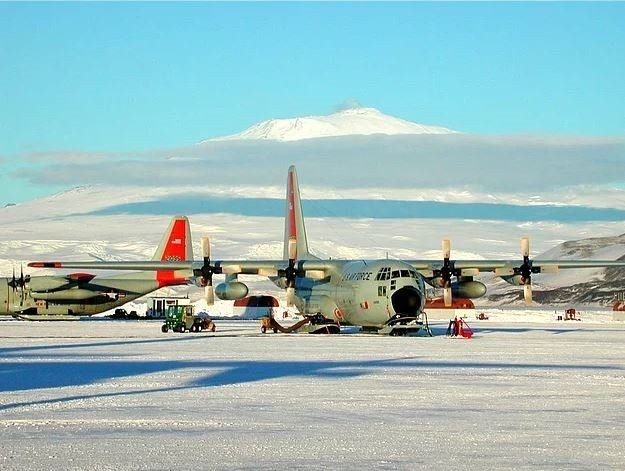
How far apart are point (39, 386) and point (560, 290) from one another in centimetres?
14378

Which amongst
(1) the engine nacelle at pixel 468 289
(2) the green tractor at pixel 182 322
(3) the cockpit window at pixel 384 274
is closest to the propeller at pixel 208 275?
(2) the green tractor at pixel 182 322

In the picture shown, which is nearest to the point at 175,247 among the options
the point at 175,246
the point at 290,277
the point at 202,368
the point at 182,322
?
the point at 175,246

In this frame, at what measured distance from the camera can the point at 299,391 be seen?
22.5m

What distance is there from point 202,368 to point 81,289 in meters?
51.2

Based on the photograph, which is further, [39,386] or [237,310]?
[237,310]

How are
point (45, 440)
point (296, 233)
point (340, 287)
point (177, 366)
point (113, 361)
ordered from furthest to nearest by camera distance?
1. point (296, 233)
2. point (340, 287)
3. point (113, 361)
4. point (177, 366)
5. point (45, 440)

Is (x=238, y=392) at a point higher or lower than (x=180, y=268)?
lower

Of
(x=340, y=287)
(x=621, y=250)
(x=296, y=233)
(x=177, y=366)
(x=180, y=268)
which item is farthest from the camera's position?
(x=621, y=250)

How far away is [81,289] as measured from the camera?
78312mm

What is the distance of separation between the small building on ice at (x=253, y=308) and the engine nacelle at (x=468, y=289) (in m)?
44.3

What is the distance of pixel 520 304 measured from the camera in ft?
491

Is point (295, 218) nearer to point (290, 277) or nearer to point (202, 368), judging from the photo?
point (290, 277)

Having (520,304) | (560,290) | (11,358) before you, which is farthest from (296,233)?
(560,290)

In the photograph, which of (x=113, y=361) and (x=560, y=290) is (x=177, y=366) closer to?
(x=113, y=361)
